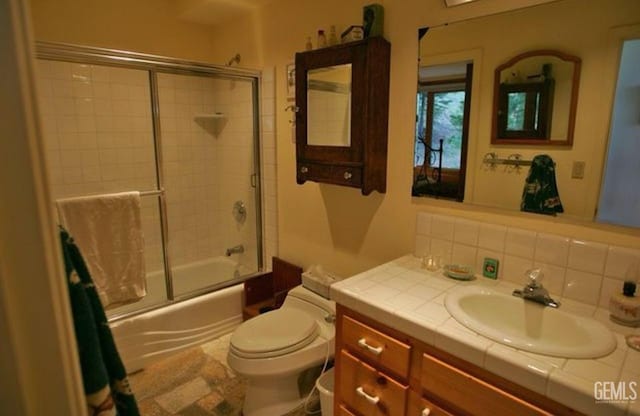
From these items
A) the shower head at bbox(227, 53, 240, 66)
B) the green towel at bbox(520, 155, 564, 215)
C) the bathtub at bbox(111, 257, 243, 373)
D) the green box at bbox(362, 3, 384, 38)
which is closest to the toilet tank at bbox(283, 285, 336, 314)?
the bathtub at bbox(111, 257, 243, 373)

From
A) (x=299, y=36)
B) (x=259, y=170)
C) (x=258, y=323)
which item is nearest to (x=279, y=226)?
(x=259, y=170)

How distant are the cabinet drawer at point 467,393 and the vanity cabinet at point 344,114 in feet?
3.00

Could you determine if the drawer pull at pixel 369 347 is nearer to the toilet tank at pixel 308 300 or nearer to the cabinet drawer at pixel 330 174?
the toilet tank at pixel 308 300

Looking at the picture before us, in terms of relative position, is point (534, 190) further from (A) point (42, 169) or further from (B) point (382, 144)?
(A) point (42, 169)

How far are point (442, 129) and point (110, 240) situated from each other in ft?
5.77

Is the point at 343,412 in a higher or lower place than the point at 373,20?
lower

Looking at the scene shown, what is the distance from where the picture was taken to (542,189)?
142cm

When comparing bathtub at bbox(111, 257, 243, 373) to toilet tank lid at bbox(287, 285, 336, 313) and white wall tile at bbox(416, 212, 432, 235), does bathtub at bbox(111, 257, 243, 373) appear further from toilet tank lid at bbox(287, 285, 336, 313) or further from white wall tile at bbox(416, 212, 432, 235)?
white wall tile at bbox(416, 212, 432, 235)

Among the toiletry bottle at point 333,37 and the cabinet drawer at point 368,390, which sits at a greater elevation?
the toiletry bottle at point 333,37

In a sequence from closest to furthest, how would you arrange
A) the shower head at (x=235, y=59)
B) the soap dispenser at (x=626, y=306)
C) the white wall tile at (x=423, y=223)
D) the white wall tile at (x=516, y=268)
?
the soap dispenser at (x=626, y=306) → the white wall tile at (x=516, y=268) → the white wall tile at (x=423, y=223) → the shower head at (x=235, y=59)

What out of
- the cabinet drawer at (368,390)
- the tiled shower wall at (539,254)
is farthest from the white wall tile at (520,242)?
the cabinet drawer at (368,390)

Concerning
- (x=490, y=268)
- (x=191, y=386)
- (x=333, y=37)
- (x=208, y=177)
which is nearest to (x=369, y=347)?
(x=490, y=268)

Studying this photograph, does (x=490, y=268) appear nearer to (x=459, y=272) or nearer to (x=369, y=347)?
(x=459, y=272)

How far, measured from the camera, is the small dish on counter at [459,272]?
5.08 feet
